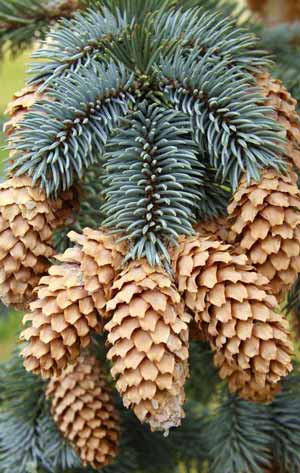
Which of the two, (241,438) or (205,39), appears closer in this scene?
(205,39)

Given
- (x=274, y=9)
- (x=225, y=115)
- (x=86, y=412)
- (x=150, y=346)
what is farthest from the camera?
(x=274, y=9)

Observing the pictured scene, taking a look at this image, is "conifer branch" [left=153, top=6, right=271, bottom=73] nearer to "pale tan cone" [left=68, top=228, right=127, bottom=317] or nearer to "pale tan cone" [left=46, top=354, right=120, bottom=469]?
"pale tan cone" [left=68, top=228, right=127, bottom=317]

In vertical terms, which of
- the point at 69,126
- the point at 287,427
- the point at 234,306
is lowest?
the point at 287,427

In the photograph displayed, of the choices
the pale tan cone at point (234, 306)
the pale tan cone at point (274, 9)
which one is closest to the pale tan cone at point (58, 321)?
the pale tan cone at point (234, 306)

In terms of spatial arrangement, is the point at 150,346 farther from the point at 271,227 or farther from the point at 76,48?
the point at 76,48

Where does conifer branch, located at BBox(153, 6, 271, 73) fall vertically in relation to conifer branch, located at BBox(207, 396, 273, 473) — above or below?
above

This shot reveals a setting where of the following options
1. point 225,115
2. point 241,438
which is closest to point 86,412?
point 241,438

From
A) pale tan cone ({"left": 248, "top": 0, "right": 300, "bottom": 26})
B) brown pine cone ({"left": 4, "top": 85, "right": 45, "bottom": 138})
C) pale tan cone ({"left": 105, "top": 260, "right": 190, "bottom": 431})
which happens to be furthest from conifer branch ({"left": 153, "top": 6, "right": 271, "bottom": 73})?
pale tan cone ({"left": 248, "top": 0, "right": 300, "bottom": 26})
